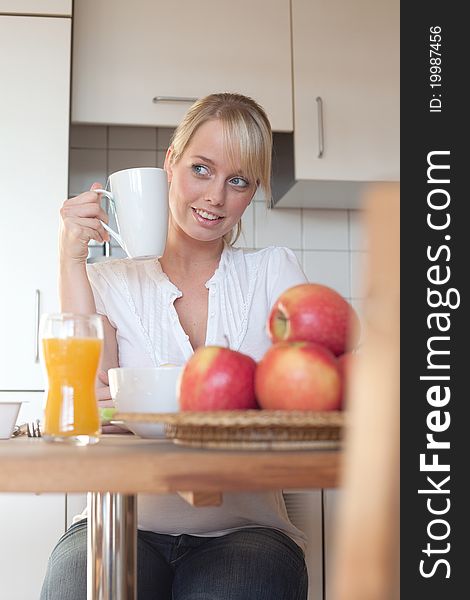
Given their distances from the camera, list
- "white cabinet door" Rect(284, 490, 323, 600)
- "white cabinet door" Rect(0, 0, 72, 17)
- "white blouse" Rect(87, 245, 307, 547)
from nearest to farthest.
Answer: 1. "white blouse" Rect(87, 245, 307, 547)
2. "white cabinet door" Rect(284, 490, 323, 600)
3. "white cabinet door" Rect(0, 0, 72, 17)

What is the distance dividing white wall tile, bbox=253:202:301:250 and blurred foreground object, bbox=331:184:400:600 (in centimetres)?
240

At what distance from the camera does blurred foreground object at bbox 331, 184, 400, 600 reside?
1.17 ft

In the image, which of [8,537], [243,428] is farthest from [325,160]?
[243,428]

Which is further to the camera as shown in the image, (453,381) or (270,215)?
(270,215)

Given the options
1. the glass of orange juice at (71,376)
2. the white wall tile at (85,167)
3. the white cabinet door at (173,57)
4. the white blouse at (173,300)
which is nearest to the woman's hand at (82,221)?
the white blouse at (173,300)

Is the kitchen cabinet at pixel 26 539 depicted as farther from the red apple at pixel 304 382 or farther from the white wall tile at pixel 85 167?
the red apple at pixel 304 382

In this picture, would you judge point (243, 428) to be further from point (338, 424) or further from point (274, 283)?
point (274, 283)

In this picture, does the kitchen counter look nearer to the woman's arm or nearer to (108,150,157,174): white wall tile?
the woman's arm

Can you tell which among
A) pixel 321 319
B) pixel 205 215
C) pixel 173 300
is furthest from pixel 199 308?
pixel 321 319

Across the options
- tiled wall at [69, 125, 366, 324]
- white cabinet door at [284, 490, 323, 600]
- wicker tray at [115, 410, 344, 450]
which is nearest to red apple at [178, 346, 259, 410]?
wicker tray at [115, 410, 344, 450]

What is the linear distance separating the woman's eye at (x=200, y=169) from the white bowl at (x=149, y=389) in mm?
692

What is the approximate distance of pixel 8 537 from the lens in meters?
2.18

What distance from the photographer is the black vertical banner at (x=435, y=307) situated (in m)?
0.44

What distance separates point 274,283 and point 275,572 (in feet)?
1.97
